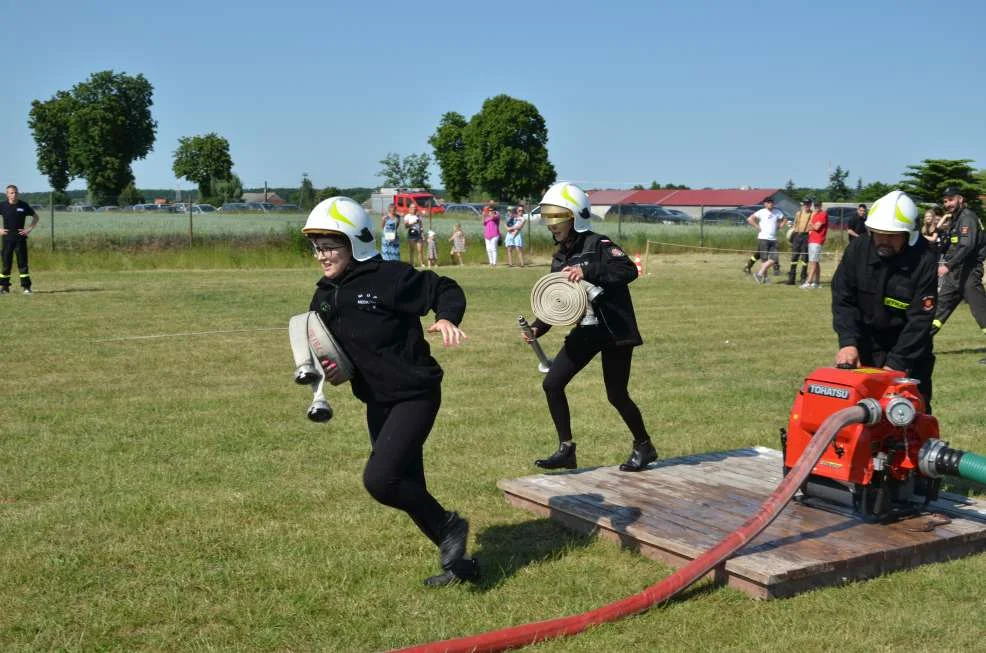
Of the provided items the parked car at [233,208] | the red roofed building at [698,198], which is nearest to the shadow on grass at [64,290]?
the parked car at [233,208]

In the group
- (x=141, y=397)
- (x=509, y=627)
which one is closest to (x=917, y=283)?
(x=509, y=627)

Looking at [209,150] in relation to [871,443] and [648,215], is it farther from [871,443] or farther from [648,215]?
[871,443]

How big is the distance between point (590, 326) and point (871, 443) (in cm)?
193

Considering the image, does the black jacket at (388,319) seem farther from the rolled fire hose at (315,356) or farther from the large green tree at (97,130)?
the large green tree at (97,130)

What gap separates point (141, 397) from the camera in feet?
34.8

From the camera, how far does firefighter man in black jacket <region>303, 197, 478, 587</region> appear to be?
519cm

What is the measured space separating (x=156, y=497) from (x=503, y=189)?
93.8 meters

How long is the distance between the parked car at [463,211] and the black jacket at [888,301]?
51228 millimetres

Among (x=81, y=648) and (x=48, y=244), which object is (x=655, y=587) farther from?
(x=48, y=244)

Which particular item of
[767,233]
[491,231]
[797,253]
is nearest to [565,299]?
[797,253]

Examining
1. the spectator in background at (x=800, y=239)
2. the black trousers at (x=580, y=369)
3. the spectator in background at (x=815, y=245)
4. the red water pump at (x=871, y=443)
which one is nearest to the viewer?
the red water pump at (x=871, y=443)

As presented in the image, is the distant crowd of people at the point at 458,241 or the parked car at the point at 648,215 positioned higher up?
the parked car at the point at 648,215

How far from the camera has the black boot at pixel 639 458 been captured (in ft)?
24.1

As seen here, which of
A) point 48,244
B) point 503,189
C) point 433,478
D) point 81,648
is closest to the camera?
point 81,648
